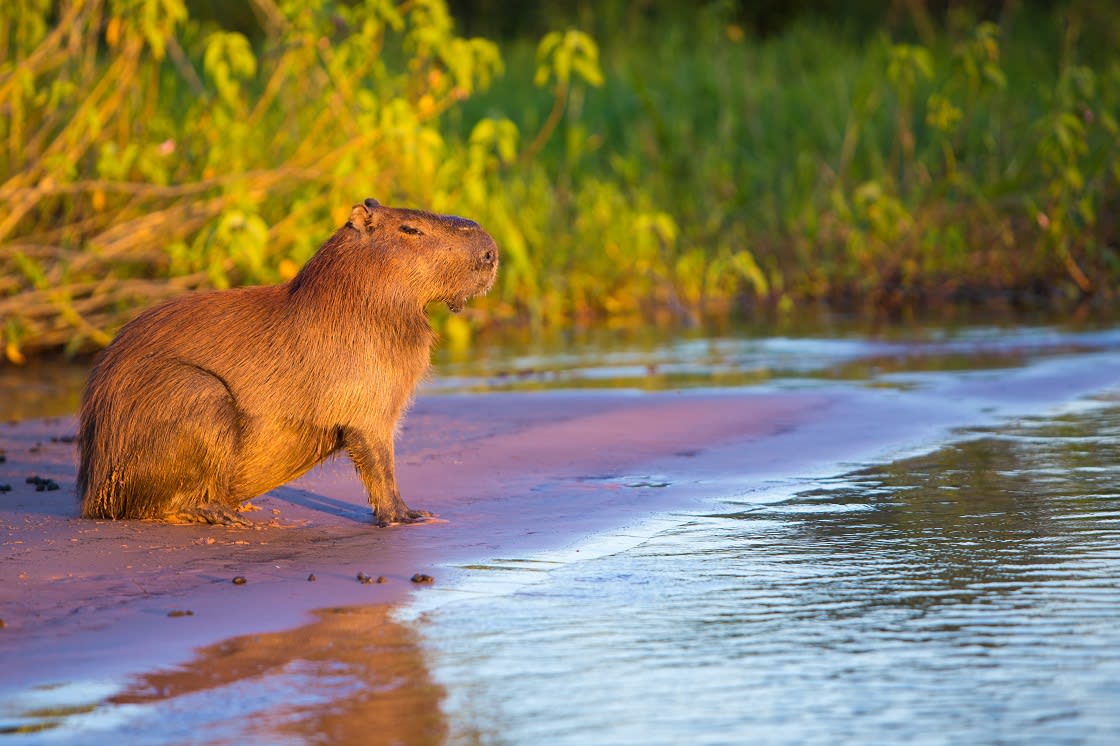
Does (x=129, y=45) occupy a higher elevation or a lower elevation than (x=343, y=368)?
higher

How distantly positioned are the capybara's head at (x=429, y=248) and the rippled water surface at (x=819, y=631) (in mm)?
1089

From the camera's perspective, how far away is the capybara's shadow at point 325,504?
545cm

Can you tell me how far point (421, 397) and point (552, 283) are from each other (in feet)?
14.3

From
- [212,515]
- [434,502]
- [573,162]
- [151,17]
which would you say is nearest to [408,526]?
[434,502]

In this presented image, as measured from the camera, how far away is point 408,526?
5.09 meters

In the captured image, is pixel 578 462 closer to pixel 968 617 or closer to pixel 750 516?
pixel 750 516

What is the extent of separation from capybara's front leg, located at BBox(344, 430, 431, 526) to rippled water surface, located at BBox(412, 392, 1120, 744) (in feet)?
2.35

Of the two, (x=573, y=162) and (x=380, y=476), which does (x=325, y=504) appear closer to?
(x=380, y=476)

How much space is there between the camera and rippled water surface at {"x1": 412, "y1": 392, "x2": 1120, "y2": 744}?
3082mm

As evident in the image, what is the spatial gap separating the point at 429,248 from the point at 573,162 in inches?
338

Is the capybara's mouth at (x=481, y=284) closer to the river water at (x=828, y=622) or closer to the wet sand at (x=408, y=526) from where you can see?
the wet sand at (x=408, y=526)

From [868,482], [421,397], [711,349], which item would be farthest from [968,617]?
[711,349]

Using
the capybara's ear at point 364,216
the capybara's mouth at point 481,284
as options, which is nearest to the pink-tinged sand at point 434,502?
the capybara's mouth at point 481,284

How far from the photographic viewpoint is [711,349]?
34.3 feet
